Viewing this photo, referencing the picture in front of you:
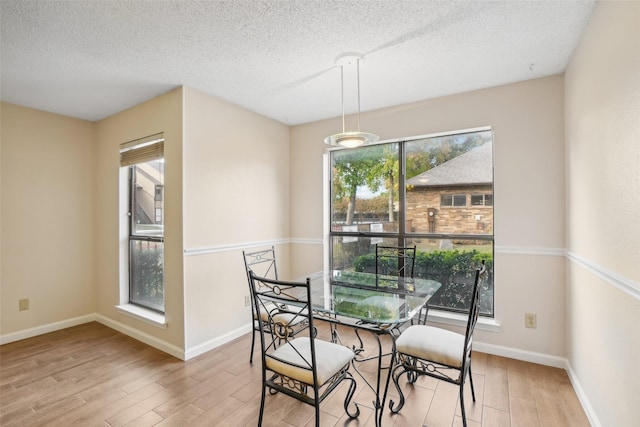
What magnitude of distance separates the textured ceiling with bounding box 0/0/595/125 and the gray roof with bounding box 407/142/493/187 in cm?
65

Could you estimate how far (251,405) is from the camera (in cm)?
204

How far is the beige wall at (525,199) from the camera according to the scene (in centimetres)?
250

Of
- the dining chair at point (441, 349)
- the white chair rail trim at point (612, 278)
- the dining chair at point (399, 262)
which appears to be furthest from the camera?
the dining chair at point (399, 262)

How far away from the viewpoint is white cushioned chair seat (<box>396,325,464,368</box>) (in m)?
1.78

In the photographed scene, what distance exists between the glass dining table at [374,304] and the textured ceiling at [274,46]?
5.90 feet

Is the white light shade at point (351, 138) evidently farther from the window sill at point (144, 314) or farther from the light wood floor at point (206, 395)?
the window sill at point (144, 314)

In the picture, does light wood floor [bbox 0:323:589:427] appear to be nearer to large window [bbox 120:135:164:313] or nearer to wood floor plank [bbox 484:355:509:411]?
wood floor plank [bbox 484:355:509:411]

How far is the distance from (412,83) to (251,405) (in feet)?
9.56

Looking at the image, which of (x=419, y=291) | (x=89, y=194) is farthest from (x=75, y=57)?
(x=419, y=291)

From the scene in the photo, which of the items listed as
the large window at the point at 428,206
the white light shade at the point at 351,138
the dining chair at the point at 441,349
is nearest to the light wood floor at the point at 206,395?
the dining chair at the point at 441,349

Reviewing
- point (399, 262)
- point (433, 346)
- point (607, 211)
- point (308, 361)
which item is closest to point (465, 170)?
point (399, 262)

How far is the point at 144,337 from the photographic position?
119 inches

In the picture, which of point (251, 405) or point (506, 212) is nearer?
point (251, 405)

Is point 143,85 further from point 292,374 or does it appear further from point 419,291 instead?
point 419,291
